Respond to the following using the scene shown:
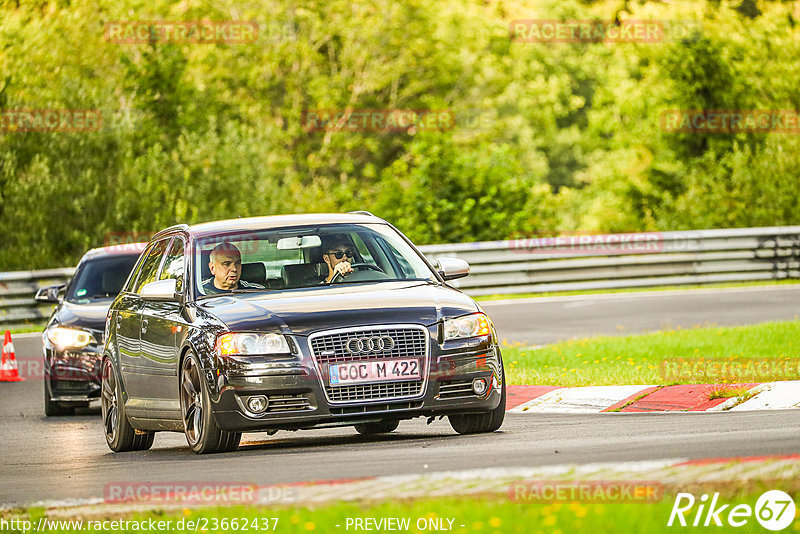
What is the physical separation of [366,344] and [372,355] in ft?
0.26

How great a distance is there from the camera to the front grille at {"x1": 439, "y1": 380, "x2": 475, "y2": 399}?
32.5 ft

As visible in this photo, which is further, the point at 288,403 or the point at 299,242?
the point at 299,242

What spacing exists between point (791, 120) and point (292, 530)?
121 feet

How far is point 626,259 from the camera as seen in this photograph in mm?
28234

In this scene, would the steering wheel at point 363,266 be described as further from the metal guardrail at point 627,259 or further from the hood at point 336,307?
the metal guardrail at point 627,259

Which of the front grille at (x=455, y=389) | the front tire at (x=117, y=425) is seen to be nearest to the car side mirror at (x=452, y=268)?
the front grille at (x=455, y=389)

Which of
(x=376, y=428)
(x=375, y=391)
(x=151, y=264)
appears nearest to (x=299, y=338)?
(x=375, y=391)

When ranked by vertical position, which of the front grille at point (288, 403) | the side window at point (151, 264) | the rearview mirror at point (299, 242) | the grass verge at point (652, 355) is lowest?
the grass verge at point (652, 355)

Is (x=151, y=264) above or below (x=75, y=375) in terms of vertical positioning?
above

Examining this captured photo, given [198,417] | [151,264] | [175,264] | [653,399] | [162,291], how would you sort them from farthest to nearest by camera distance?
[653,399] → [151,264] → [175,264] → [162,291] → [198,417]

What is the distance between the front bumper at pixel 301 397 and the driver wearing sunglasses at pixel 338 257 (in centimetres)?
128

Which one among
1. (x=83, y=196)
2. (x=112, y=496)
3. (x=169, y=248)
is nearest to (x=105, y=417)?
(x=169, y=248)

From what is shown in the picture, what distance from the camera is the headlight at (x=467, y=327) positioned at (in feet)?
32.7

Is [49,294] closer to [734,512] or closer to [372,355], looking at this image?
[372,355]
